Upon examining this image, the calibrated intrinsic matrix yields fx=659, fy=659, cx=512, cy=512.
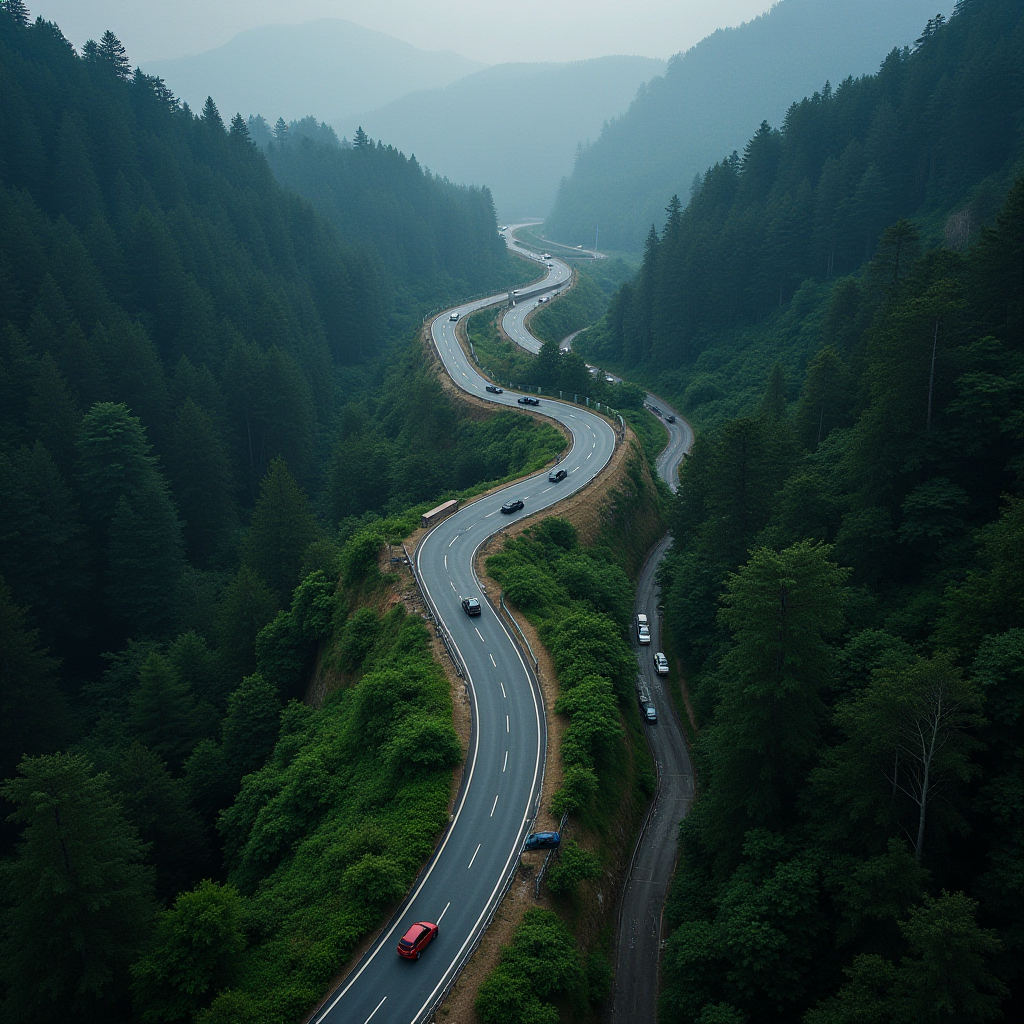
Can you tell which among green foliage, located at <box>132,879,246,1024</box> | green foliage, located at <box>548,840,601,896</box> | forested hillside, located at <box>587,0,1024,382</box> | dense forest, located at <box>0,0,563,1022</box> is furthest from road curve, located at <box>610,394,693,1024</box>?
forested hillside, located at <box>587,0,1024,382</box>

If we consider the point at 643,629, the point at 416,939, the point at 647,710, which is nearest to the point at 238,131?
the point at 643,629

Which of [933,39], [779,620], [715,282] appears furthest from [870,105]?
[779,620]

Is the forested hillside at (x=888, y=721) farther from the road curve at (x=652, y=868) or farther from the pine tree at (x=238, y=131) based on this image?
the pine tree at (x=238, y=131)

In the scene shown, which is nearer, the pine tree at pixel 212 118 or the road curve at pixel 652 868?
the road curve at pixel 652 868

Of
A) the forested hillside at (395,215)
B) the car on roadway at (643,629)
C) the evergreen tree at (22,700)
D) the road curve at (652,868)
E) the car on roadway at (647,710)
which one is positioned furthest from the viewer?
the forested hillside at (395,215)

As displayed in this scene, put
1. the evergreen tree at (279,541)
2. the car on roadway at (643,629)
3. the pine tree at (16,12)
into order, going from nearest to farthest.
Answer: the car on roadway at (643,629), the evergreen tree at (279,541), the pine tree at (16,12)

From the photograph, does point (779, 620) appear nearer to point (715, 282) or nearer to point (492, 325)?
point (715, 282)

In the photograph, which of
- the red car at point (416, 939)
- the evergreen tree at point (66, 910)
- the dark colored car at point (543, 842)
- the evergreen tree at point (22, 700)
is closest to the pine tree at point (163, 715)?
the evergreen tree at point (22, 700)
